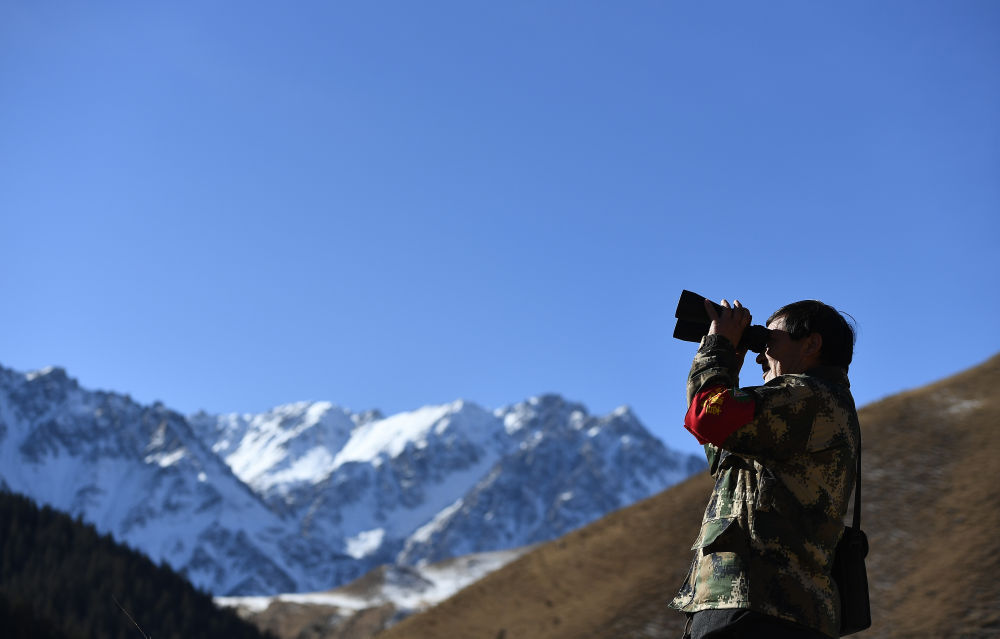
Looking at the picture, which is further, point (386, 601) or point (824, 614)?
point (386, 601)

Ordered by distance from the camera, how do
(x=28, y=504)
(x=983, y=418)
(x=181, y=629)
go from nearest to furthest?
(x=983, y=418) < (x=181, y=629) < (x=28, y=504)

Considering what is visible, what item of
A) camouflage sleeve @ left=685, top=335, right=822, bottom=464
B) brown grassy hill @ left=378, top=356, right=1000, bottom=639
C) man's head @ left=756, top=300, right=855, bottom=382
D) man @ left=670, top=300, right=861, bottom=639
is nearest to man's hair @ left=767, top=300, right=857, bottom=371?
man's head @ left=756, top=300, right=855, bottom=382

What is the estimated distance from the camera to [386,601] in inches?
3684

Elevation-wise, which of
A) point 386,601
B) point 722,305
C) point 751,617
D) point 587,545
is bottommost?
point 751,617

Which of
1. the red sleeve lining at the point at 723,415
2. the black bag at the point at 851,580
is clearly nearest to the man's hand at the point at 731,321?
the red sleeve lining at the point at 723,415

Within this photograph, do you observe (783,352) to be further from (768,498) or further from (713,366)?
(768,498)

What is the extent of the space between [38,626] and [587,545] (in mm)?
21602

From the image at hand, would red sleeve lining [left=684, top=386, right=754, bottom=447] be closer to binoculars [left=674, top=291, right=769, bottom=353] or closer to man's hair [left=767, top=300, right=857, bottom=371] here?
binoculars [left=674, top=291, right=769, bottom=353]

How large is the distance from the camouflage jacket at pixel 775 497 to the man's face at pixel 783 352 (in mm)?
200

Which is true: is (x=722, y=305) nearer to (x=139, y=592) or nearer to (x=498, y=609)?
(x=498, y=609)

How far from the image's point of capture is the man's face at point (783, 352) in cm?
437

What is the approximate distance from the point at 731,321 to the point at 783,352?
31 cm

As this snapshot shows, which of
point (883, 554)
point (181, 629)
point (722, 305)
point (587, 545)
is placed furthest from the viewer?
point (181, 629)

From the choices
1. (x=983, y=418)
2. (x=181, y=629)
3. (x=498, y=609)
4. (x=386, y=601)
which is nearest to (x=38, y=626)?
(x=498, y=609)
